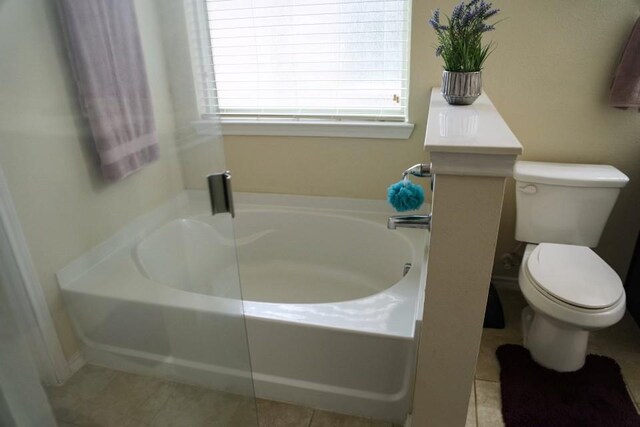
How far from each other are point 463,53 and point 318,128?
Answer: 90 centimetres

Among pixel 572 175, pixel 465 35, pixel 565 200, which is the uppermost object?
pixel 465 35

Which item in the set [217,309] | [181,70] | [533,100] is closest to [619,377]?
[533,100]

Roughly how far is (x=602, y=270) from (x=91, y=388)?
1.83 meters

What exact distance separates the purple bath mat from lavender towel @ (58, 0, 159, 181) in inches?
65.9

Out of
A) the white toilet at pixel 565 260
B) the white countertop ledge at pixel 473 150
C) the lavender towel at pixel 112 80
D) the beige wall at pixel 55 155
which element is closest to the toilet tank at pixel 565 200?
the white toilet at pixel 565 260

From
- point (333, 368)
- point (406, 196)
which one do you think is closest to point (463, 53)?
point (406, 196)

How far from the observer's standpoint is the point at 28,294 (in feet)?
3.51

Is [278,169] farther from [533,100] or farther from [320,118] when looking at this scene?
[533,100]

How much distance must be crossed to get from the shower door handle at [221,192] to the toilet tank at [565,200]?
124 cm

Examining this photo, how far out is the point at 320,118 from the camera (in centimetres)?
218

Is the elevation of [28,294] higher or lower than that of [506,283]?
higher

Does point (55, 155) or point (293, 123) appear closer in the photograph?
point (55, 155)

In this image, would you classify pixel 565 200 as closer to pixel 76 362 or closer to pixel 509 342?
pixel 509 342

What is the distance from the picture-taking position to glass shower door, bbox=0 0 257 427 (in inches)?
48.3
